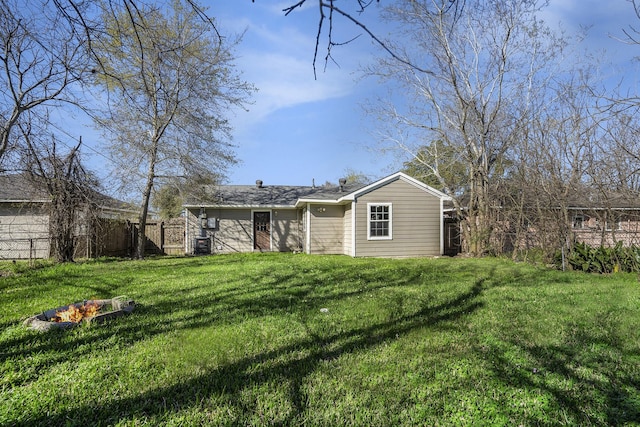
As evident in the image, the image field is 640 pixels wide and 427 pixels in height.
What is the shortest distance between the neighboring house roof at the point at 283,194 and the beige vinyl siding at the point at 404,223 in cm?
25

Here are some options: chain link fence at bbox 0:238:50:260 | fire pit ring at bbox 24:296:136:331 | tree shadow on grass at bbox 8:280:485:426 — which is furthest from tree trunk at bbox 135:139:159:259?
tree shadow on grass at bbox 8:280:485:426

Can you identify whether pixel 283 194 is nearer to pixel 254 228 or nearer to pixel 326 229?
pixel 254 228

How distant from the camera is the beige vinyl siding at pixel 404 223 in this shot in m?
13.9

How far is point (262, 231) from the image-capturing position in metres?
17.6

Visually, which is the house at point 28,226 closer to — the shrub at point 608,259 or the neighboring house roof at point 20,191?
the neighboring house roof at point 20,191

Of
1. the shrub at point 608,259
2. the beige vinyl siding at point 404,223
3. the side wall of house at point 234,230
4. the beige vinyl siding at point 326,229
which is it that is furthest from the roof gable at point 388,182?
the shrub at point 608,259

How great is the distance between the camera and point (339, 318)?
471cm

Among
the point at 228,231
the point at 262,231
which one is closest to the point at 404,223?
the point at 262,231

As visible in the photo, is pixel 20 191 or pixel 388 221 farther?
pixel 388 221

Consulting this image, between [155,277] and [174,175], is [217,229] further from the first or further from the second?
[155,277]

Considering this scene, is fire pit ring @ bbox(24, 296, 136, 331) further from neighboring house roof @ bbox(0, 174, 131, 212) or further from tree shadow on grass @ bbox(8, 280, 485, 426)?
neighboring house roof @ bbox(0, 174, 131, 212)

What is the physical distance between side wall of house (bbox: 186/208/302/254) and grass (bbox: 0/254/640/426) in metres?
10.6

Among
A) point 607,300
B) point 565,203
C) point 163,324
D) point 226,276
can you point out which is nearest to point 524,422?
point 163,324

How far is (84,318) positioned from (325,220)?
1187 centimetres
